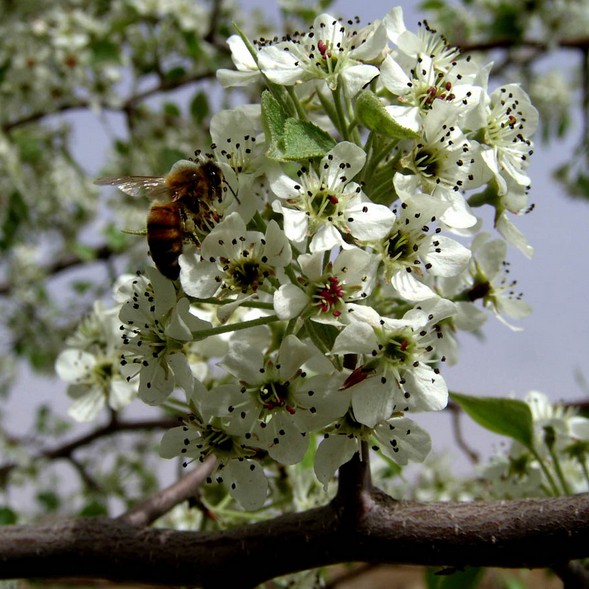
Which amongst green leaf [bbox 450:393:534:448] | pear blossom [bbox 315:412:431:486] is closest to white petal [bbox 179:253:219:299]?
pear blossom [bbox 315:412:431:486]

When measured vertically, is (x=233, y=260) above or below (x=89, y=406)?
above

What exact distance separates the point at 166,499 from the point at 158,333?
585mm

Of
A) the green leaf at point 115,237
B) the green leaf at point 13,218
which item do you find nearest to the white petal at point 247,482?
the green leaf at point 115,237

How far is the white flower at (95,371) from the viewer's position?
1957 mm

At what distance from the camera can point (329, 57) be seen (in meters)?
1.54

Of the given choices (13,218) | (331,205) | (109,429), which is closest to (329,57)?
(331,205)

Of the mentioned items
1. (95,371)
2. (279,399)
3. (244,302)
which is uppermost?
(244,302)

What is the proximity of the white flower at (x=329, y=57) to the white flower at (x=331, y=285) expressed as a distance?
0.39 m

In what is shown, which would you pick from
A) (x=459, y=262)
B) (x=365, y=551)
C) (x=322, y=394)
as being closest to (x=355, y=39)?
(x=459, y=262)

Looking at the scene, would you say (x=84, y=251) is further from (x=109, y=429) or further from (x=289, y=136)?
(x=289, y=136)

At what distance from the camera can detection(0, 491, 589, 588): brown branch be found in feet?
4.41

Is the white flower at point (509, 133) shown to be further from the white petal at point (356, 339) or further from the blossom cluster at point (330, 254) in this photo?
the white petal at point (356, 339)

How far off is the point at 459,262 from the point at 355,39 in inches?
21.6

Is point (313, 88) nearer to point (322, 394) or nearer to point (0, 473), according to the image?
point (322, 394)
